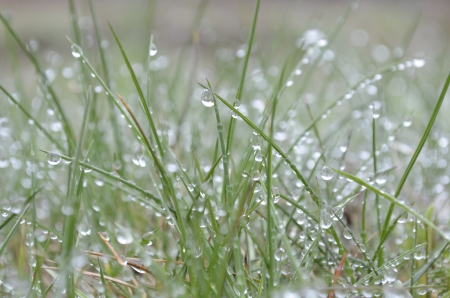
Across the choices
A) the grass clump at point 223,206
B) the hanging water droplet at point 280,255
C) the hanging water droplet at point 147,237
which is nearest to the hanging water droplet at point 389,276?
the grass clump at point 223,206

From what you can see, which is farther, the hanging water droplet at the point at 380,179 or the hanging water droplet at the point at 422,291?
the hanging water droplet at the point at 380,179

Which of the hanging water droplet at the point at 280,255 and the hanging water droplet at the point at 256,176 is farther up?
the hanging water droplet at the point at 256,176

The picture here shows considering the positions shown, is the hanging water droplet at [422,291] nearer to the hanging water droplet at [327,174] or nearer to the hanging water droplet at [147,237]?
the hanging water droplet at [327,174]

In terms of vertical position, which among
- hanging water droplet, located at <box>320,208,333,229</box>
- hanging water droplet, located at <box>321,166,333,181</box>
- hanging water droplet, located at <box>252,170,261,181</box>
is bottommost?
hanging water droplet, located at <box>320,208,333,229</box>

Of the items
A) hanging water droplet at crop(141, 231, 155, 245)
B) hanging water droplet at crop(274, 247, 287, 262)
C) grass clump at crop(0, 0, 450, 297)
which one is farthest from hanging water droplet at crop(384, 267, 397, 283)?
hanging water droplet at crop(141, 231, 155, 245)

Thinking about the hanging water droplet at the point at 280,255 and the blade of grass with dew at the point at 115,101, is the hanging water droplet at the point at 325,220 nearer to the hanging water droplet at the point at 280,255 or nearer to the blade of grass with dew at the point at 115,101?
the hanging water droplet at the point at 280,255

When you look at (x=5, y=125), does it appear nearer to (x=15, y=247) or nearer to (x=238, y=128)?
(x=15, y=247)

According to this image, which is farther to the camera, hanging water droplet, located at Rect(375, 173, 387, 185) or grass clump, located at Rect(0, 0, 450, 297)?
hanging water droplet, located at Rect(375, 173, 387, 185)

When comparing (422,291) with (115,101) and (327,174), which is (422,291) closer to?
(327,174)

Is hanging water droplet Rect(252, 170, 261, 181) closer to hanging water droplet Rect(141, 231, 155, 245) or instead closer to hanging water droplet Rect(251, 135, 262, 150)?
hanging water droplet Rect(251, 135, 262, 150)

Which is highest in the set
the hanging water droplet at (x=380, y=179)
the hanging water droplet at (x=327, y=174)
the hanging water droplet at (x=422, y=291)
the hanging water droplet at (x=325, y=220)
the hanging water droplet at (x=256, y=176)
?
the hanging water droplet at (x=380, y=179)

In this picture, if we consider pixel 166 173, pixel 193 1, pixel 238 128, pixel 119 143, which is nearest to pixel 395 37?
pixel 193 1
